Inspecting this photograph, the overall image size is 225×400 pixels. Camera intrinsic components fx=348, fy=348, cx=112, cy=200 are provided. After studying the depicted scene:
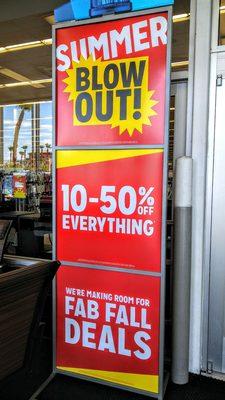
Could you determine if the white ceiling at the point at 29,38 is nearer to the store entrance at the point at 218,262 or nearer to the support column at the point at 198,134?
the support column at the point at 198,134

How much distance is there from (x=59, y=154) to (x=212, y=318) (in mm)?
1491

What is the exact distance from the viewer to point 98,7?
82.4 inches

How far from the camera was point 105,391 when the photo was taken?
219cm

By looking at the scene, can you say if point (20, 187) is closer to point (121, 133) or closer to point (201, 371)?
point (121, 133)

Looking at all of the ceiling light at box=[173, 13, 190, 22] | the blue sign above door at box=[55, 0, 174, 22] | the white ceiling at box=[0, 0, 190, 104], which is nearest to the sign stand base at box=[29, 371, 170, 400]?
the white ceiling at box=[0, 0, 190, 104]

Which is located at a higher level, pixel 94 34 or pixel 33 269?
pixel 94 34

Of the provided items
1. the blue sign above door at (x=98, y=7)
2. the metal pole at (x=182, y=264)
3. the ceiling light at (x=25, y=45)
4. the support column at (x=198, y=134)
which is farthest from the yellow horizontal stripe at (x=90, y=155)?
the ceiling light at (x=25, y=45)

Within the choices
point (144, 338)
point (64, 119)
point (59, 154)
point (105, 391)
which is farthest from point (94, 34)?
point (105, 391)

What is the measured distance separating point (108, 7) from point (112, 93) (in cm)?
51

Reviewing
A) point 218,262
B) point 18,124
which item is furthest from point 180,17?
point 18,124

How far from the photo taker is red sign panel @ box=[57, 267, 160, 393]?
2.08 metres

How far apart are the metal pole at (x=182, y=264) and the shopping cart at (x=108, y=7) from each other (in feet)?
3.11

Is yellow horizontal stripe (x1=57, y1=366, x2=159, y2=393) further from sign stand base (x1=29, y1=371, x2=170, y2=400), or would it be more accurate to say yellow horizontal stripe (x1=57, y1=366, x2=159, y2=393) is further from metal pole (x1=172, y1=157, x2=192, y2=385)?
metal pole (x1=172, y1=157, x2=192, y2=385)

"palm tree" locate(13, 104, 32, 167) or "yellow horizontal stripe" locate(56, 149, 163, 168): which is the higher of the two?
"palm tree" locate(13, 104, 32, 167)
